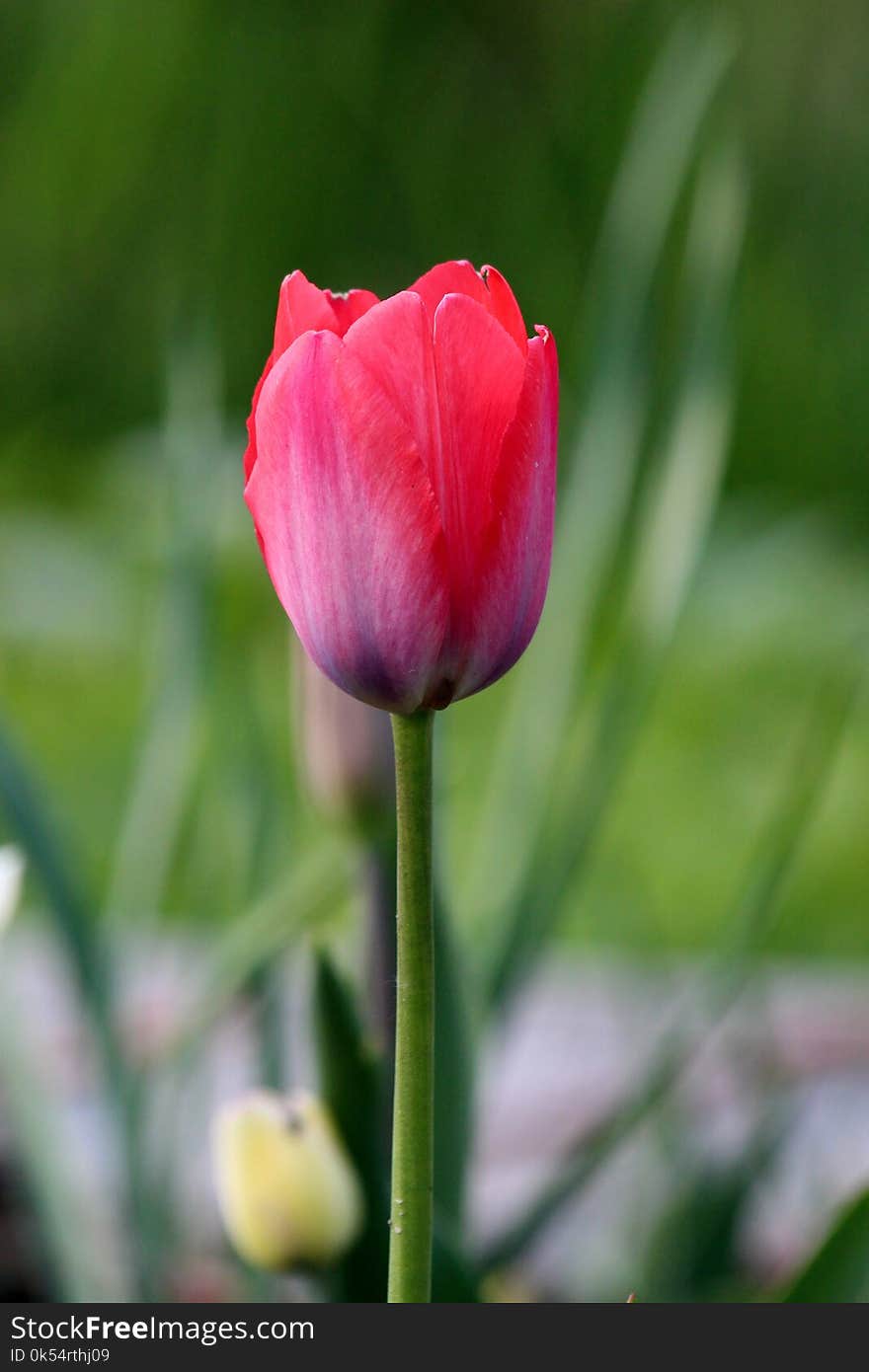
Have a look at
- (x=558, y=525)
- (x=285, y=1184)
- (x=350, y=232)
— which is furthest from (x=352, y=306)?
(x=350, y=232)

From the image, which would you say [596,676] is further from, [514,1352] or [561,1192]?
[514,1352]

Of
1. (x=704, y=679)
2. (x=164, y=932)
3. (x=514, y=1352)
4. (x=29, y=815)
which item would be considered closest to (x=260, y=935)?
(x=29, y=815)

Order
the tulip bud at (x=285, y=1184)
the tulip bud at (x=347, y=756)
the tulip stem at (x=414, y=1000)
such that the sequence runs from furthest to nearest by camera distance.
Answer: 1. the tulip bud at (x=347, y=756)
2. the tulip bud at (x=285, y=1184)
3. the tulip stem at (x=414, y=1000)

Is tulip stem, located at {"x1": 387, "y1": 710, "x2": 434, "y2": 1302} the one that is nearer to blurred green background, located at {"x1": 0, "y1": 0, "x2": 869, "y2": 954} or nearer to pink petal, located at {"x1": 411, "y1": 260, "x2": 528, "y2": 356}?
pink petal, located at {"x1": 411, "y1": 260, "x2": 528, "y2": 356}

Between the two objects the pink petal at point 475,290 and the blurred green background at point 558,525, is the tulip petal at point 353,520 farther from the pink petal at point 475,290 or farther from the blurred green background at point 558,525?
the blurred green background at point 558,525

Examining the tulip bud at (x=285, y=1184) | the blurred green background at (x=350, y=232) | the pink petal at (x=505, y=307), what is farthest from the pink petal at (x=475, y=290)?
the blurred green background at (x=350, y=232)

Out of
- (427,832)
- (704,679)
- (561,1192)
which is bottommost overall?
(704,679)

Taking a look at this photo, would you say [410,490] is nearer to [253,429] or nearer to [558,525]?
[253,429]
